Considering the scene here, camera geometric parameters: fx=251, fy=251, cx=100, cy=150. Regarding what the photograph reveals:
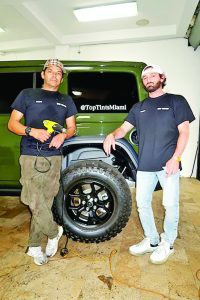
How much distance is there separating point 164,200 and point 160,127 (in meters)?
0.64

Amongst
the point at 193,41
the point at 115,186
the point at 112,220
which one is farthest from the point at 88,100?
the point at 193,41

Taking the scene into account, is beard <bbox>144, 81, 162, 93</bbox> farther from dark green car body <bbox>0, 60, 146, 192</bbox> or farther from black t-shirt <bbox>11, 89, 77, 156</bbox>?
black t-shirt <bbox>11, 89, 77, 156</bbox>

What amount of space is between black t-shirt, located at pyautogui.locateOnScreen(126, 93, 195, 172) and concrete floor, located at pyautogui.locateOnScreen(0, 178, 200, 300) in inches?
34.3

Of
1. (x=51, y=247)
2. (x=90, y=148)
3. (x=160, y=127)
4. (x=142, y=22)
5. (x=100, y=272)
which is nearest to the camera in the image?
(x=100, y=272)

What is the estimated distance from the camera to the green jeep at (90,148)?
2516mm

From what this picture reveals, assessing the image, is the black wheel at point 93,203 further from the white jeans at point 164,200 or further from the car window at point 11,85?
the car window at point 11,85

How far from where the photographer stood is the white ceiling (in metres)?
5.72

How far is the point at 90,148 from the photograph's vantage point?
2.73 m

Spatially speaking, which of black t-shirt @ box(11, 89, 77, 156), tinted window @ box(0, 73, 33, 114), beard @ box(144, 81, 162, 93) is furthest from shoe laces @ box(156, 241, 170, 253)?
tinted window @ box(0, 73, 33, 114)

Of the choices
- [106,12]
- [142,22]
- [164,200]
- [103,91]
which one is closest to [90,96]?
[103,91]

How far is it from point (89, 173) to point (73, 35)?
626cm

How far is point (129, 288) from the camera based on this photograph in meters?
1.87

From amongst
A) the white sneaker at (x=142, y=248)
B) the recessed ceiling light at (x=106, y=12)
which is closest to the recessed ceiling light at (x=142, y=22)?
the recessed ceiling light at (x=106, y=12)

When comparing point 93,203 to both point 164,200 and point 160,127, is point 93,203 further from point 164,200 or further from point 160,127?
point 160,127
